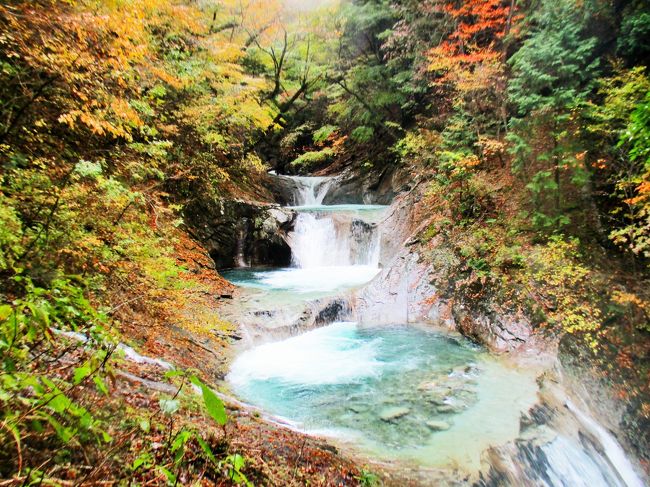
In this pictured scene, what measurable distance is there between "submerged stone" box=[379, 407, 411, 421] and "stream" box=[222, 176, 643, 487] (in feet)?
0.05

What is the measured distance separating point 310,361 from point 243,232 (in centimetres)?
741

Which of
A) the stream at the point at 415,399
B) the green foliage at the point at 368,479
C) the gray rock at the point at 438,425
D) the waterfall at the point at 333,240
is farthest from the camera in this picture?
the waterfall at the point at 333,240

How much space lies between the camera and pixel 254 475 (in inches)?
94.3

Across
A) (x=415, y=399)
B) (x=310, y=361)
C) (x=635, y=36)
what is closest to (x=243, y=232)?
(x=310, y=361)

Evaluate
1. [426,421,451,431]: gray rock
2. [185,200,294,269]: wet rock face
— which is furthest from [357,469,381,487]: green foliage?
[185,200,294,269]: wet rock face

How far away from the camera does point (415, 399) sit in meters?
5.21

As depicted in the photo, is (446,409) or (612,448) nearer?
(446,409)

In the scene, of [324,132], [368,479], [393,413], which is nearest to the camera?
[368,479]

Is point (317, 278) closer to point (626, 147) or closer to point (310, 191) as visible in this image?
point (626, 147)

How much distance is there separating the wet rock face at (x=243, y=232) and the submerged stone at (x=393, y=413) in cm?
841

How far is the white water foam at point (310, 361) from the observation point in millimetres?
6051

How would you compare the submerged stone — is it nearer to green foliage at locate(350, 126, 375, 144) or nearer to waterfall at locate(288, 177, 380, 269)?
waterfall at locate(288, 177, 380, 269)

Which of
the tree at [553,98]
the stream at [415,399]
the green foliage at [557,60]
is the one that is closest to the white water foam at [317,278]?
the stream at [415,399]

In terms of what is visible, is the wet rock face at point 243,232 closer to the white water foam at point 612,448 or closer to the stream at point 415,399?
the stream at point 415,399
